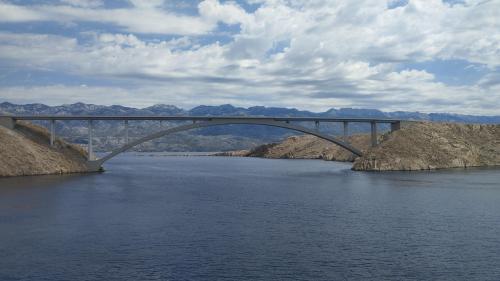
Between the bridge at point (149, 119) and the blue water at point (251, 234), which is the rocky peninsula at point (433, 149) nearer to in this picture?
the bridge at point (149, 119)

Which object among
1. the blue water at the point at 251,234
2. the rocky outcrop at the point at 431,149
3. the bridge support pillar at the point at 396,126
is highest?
the bridge support pillar at the point at 396,126

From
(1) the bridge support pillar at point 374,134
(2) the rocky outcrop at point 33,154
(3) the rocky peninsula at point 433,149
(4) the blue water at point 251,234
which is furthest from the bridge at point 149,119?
(4) the blue water at point 251,234

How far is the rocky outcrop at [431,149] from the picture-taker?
11369 centimetres

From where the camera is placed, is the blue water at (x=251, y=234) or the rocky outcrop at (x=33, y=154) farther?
the rocky outcrop at (x=33, y=154)

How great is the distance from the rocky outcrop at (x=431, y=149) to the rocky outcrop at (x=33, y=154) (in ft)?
211

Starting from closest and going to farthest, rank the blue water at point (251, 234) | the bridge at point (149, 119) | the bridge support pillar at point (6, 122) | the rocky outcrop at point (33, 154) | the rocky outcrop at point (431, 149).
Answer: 1. the blue water at point (251, 234)
2. the rocky outcrop at point (33, 154)
3. the bridge support pillar at point (6, 122)
4. the bridge at point (149, 119)
5. the rocky outcrop at point (431, 149)

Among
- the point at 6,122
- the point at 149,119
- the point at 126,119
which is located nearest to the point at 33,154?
the point at 6,122

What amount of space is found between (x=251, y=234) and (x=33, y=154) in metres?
70.8

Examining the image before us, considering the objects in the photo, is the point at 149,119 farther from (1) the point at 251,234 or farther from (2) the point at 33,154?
(1) the point at 251,234

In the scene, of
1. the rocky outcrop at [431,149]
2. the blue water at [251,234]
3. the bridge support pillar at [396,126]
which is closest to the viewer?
the blue water at [251,234]

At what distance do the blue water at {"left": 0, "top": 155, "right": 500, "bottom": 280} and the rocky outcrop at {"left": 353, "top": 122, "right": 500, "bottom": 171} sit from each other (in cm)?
4021

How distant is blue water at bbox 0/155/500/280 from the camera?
3116cm

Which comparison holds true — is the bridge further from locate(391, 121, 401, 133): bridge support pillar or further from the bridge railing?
locate(391, 121, 401, 133): bridge support pillar

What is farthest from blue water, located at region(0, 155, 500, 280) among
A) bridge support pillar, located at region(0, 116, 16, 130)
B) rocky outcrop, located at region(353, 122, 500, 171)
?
rocky outcrop, located at region(353, 122, 500, 171)
